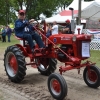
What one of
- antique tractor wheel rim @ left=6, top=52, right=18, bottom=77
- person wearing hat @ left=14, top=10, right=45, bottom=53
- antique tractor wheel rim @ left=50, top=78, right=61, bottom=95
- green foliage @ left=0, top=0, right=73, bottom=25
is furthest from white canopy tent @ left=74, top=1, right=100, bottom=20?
green foliage @ left=0, top=0, right=73, bottom=25

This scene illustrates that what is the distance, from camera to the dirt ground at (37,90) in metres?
5.63

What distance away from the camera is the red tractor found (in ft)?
18.6

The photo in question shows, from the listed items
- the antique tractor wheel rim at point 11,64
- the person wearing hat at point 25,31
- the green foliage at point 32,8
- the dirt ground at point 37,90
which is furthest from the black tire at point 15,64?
the green foliage at point 32,8

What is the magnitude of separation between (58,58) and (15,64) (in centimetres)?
121

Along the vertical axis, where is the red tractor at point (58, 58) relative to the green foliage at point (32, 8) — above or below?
below

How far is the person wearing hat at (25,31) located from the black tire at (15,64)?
1.21ft

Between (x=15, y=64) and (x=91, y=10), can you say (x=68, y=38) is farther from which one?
(x=91, y=10)

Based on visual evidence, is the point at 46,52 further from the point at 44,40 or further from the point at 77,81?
the point at 77,81

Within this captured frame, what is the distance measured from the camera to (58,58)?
6.57 m

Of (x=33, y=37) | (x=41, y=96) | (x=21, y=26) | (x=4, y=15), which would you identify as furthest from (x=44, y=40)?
(x=4, y=15)

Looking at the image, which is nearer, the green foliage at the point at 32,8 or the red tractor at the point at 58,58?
the red tractor at the point at 58,58

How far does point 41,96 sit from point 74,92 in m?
0.81

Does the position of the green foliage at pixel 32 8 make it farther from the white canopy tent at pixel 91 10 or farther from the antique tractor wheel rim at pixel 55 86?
the antique tractor wheel rim at pixel 55 86

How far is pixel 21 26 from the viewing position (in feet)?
21.7
